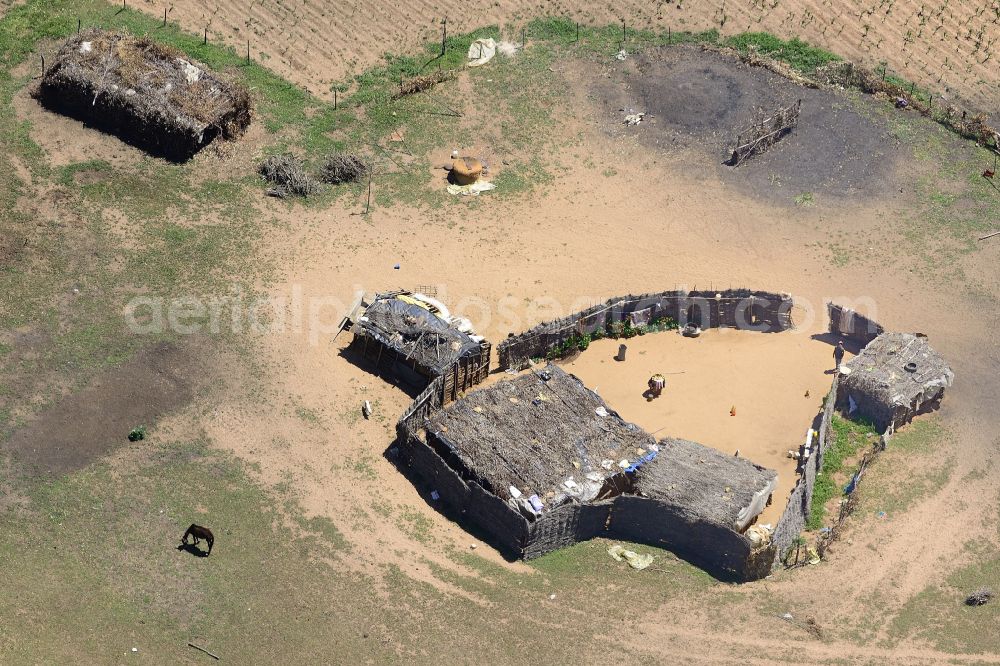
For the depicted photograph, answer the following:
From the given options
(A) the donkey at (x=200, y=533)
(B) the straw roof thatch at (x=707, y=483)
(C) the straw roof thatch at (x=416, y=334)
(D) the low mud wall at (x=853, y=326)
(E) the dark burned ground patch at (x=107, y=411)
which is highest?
(D) the low mud wall at (x=853, y=326)

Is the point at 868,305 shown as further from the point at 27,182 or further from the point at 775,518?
the point at 27,182

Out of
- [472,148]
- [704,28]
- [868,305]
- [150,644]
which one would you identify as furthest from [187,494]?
[704,28]

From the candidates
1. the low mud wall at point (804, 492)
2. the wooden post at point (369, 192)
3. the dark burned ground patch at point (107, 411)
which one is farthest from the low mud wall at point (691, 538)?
the wooden post at point (369, 192)

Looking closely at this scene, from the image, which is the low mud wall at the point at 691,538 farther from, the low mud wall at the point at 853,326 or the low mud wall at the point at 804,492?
the low mud wall at the point at 853,326

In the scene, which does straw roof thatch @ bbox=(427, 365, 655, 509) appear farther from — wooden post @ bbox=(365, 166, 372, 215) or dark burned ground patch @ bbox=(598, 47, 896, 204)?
dark burned ground patch @ bbox=(598, 47, 896, 204)

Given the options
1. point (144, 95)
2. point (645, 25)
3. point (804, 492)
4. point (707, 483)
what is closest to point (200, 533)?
point (707, 483)

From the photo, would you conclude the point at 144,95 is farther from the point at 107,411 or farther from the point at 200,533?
the point at 200,533
